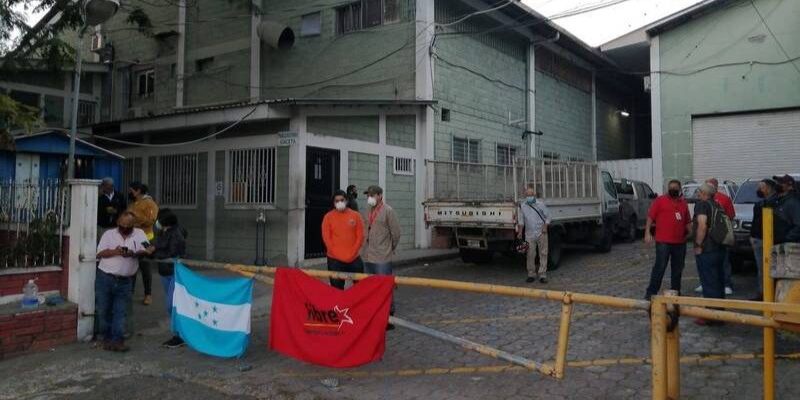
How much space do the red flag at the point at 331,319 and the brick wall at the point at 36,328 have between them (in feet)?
9.00

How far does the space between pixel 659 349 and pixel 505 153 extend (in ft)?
51.9

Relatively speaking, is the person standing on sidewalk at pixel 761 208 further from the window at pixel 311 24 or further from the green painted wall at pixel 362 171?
the window at pixel 311 24

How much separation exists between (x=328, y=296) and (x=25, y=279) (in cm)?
383

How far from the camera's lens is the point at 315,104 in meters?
11.6

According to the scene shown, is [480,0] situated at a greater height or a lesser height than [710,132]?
greater

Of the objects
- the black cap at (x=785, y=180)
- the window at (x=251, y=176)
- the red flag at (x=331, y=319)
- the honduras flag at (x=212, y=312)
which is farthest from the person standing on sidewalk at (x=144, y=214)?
the black cap at (x=785, y=180)

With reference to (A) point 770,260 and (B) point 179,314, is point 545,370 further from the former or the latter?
(B) point 179,314

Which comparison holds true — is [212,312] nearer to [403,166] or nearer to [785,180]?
[785,180]

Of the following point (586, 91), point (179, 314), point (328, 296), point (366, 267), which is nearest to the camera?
point (328, 296)

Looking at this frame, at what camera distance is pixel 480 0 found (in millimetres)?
16469

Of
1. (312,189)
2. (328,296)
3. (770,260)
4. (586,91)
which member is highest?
(586,91)

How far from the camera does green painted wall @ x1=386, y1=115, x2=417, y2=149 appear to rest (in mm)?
14469

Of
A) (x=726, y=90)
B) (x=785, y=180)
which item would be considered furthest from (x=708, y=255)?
(x=726, y=90)

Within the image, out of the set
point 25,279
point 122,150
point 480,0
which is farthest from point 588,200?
point 122,150
